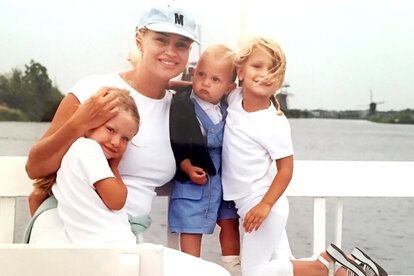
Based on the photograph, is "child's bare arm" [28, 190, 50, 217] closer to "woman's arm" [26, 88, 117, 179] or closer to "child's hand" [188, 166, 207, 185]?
"woman's arm" [26, 88, 117, 179]

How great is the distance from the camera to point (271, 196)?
1.56m

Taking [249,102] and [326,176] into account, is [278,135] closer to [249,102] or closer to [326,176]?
[249,102]

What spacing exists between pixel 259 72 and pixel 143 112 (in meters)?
0.29

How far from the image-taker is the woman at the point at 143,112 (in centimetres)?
A: 142

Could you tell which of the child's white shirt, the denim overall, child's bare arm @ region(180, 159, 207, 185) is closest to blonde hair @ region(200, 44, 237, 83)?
the denim overall

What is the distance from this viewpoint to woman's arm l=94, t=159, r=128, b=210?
4.47ft

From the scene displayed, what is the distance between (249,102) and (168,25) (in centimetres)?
28

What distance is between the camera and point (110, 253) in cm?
113

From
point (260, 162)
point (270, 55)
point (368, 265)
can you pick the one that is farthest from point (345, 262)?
point (270, 55)

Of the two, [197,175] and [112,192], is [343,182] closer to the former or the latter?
[197,175]

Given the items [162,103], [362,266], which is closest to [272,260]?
[362,266]

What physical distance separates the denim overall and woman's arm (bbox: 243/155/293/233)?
0.32ft

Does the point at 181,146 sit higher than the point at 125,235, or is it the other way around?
the point at 181,146

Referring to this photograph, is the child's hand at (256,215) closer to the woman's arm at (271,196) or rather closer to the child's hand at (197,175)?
the woman's arm at (271,196)
